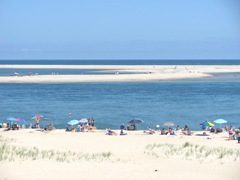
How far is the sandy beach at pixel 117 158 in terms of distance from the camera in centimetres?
1670

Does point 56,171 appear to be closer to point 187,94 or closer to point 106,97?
point 106,97

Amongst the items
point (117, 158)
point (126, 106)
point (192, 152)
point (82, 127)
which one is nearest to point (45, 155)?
point (117, 158)

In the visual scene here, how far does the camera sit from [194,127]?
33.2 meters

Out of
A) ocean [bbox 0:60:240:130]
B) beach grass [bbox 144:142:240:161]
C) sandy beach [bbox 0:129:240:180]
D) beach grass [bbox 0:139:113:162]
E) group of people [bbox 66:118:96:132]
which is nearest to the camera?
sandy beach [bbox 0:129:240:180]

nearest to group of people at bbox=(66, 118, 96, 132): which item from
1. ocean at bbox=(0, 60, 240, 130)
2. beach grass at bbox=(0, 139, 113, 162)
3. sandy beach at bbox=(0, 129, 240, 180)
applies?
ocean at bbox=(0, 60, 240, 130)

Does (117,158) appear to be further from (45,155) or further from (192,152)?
(192,152)

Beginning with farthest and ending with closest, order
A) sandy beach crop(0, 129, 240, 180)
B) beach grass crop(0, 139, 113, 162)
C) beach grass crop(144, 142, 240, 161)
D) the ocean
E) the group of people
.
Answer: the ocean
the group of people
beach grass crop(144, 142, 240, 161)
beach grass crop(0, 139, 113, 162)
sandy beach crop(0, 129, 240, 180)

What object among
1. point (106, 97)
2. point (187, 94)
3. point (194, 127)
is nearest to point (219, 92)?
point (187, 94)

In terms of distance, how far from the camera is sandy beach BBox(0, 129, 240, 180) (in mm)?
16703

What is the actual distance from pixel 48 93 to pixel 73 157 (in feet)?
130

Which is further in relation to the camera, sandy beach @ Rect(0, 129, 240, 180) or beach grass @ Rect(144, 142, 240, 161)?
beach grass @ Rect(144, 142, 240, 161)

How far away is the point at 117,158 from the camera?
19.7 meters

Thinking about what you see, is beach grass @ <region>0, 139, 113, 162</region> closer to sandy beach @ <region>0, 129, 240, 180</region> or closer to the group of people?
sandy beach @ <region>0, 129, 240, 180</region>

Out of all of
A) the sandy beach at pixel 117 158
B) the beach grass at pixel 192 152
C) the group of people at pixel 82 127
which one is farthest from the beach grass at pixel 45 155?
the group of people at pixel 82 127
